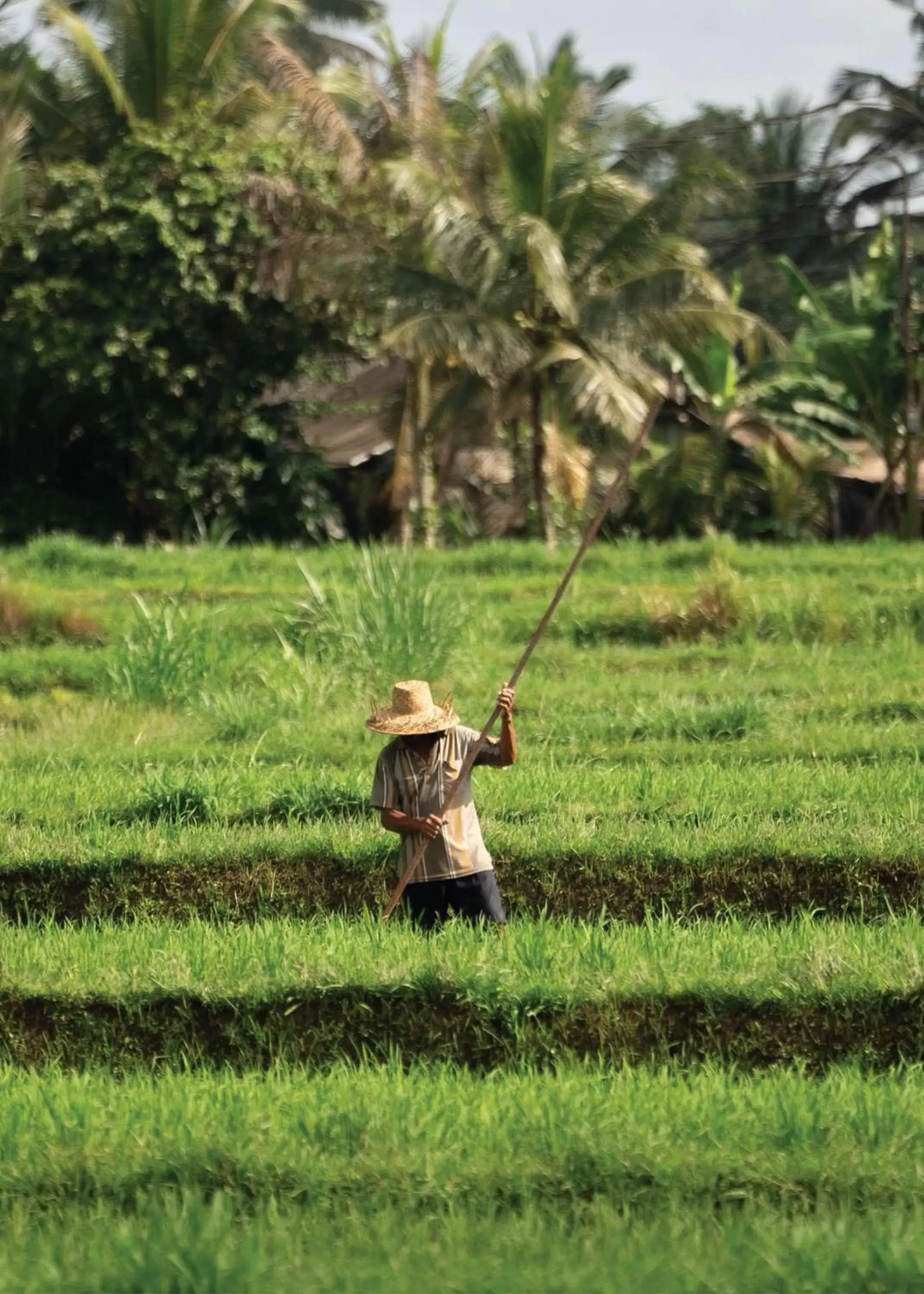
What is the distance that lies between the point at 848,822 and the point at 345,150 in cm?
1577

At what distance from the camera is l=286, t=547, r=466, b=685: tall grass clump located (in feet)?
40.3

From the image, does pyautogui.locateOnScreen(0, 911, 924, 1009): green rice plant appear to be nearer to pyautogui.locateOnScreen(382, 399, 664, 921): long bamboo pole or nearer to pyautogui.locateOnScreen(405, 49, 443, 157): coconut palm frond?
pyautogui.locateOnScreen(382, 399, 664, 921): long bamboo pole

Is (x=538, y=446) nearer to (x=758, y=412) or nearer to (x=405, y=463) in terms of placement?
(x=405, y=463)

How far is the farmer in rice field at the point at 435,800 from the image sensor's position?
688 centimetres

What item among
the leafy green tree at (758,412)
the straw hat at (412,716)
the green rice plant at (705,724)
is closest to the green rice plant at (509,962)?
the straw hat at (412,716)

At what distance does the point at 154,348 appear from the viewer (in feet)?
72.3

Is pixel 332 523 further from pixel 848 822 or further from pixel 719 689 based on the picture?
pixel 848 822

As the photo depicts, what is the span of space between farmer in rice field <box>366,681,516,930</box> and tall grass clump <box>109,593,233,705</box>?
521 centimetres

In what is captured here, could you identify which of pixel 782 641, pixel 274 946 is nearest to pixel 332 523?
pixel 782 641

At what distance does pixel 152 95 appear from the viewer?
2212 centimetres

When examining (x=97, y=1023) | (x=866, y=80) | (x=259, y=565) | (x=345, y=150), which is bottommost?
(x=97, y=1023)

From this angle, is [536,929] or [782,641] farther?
[782,641]

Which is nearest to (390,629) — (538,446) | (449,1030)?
(449,1030)

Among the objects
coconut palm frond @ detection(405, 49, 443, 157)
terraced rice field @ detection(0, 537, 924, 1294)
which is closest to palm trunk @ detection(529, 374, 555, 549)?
coconut palm frond @ detection(405, 49, 443, 157)
